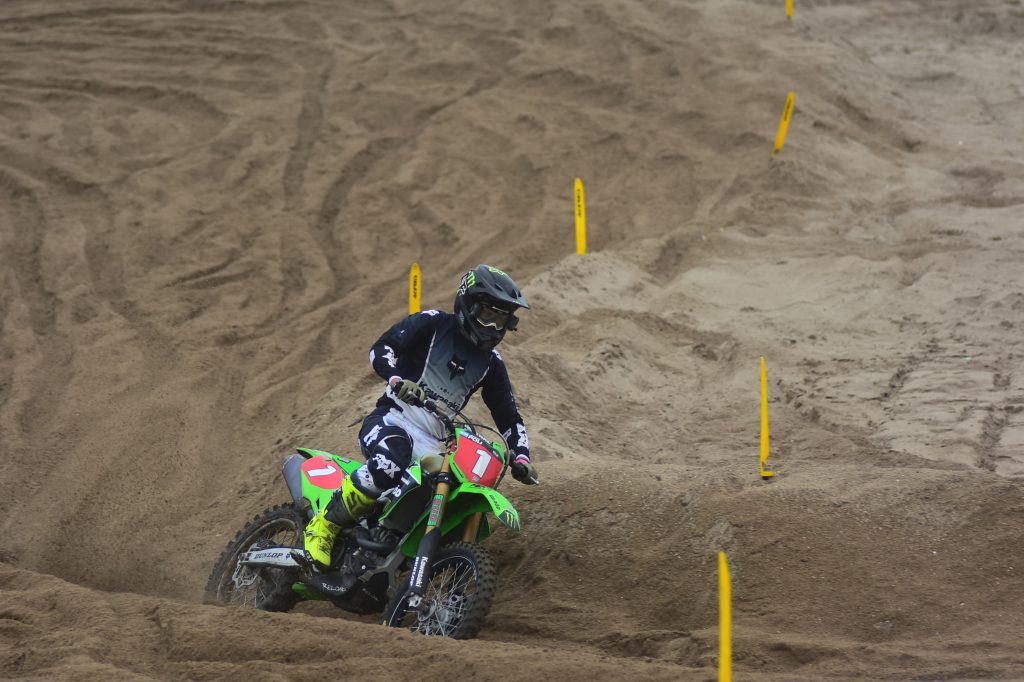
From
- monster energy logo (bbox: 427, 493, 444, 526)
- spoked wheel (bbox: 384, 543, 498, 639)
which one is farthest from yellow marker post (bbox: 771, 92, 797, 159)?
spoked wheel (bbox: 384, 543, 498, 639)

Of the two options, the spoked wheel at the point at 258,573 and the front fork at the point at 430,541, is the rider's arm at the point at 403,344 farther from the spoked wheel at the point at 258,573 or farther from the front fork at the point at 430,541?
the spoked wheel at the point at 258,573

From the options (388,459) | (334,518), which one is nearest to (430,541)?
(388,459)

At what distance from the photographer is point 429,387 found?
22.8 feet

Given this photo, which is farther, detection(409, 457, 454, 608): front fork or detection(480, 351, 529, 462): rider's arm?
detection(480, 351, 529, 462): rider's arm

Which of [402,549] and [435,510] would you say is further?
[402,549]

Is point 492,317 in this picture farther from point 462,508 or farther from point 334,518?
point 334,518

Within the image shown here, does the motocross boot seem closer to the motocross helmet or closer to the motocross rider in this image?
the motocross rider

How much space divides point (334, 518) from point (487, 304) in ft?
5.29

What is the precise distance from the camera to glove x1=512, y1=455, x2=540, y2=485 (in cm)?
666

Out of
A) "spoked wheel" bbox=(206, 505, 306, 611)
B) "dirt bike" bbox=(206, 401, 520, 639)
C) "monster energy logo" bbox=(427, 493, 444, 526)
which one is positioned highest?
"monster energy logo" bbox=(427, 493, 444, 526)

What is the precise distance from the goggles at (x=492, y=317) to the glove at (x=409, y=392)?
22.2 inches

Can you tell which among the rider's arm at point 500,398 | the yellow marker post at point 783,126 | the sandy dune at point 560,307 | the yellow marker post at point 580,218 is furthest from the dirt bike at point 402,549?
the yellow marker post at point 783,126

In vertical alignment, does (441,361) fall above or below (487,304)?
below

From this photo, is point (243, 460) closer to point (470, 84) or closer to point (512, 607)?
point (512, 607)
